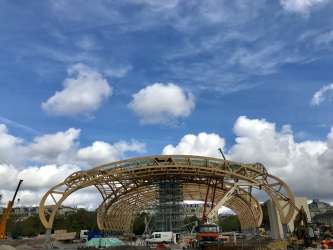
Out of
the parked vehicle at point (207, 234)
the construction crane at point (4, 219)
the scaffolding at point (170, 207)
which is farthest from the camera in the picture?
the construction crane at point (4, 219)

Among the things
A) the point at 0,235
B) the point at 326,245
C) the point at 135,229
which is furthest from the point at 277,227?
the point at 135,229

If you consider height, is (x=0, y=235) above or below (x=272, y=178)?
below

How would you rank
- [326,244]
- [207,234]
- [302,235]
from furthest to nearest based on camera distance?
[207,234]
[302,235]
[326,244]

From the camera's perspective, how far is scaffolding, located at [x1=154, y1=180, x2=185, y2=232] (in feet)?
202

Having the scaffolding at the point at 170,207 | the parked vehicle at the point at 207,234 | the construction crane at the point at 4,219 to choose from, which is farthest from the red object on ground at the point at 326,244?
the construction crane at the point at 4,219

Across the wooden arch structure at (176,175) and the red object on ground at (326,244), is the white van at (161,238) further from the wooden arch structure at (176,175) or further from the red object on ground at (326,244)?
the red object on ground at (326,244)

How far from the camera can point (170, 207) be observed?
6194cm

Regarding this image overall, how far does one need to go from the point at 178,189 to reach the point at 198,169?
1303 centimetres

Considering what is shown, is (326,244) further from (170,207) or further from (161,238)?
(170,207)

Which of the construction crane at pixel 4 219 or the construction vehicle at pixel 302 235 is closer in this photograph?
the construction vehicle at pixel 302 235

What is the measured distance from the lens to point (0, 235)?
231ft

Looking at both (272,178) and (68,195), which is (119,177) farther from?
(272,178)

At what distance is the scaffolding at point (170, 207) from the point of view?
61.6 metres

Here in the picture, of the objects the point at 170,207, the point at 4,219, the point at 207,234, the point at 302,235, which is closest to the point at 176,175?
the point at 170,207
